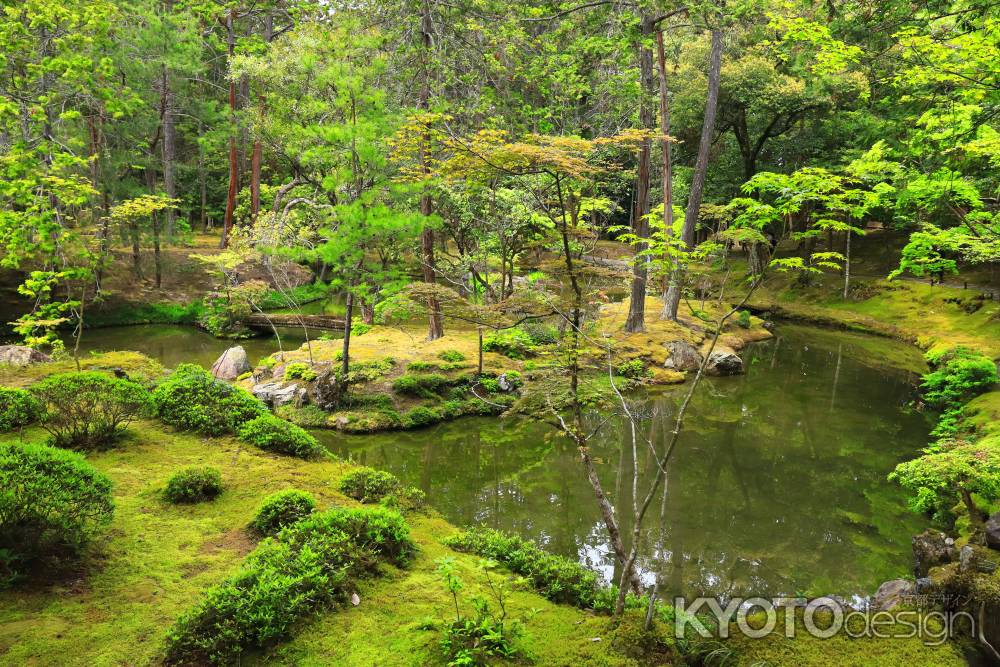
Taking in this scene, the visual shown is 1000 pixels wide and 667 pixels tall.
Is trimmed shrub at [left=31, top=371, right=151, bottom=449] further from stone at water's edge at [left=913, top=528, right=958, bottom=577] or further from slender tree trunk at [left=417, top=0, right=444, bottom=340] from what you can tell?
stone at water's edge at [left=913, top=528, right=958, bottom=577]

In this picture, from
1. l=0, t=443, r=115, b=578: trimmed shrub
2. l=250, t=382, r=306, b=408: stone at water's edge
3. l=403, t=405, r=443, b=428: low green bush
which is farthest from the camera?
l=250, t=382, r=306, b=408: stone at water's edge

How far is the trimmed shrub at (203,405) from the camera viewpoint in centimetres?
739

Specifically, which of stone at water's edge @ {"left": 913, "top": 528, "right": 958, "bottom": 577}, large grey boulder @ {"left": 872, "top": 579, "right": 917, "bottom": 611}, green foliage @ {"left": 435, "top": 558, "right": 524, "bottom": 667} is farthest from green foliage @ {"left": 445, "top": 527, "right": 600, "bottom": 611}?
stone at water's edge @ {"left": 913, "top": 528, "right": 958, "bottom": 577}

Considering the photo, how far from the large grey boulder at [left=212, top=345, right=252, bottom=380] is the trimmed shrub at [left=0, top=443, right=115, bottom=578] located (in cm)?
965

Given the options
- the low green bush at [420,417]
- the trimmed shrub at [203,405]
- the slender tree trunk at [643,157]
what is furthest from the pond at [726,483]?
the slender tree trunk at [643,157]

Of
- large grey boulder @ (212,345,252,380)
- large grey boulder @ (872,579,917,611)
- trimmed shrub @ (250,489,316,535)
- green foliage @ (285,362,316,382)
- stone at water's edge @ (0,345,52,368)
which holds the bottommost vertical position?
large grey boulder @ (212,345,252,380)

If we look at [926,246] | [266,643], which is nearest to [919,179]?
[926,246]

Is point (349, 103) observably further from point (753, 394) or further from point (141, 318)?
point (141, 318)

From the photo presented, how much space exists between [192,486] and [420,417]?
5.91 m

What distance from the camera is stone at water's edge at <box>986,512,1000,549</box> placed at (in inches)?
208

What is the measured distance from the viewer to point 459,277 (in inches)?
693

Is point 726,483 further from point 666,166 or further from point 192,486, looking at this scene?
point 666,166

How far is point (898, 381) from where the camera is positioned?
14.5 m

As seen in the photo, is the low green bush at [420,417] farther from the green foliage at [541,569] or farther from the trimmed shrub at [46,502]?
the trimmed shrub at [46,502]
